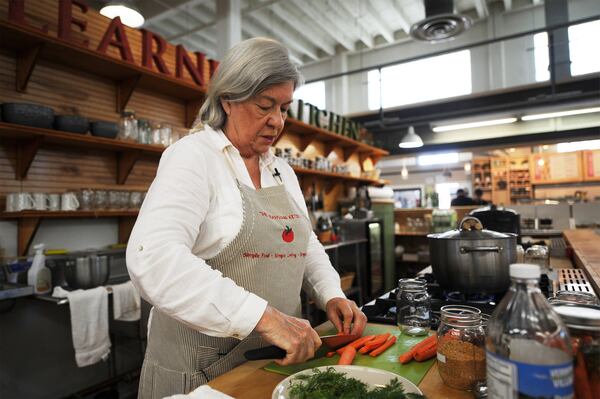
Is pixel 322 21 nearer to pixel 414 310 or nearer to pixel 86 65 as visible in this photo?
pixel 86 65

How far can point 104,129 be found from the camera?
9.46 feet

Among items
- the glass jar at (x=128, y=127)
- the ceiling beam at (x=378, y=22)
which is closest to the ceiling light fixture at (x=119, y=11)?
the glass jar at (x=128, y=127)

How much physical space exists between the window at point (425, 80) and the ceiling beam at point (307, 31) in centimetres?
123

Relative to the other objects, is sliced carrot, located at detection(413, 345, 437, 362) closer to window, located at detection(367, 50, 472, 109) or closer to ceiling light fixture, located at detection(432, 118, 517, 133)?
ceiling light fixture, located at detection(432, 118, 517, 133)

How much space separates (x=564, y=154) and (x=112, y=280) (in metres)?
12.3

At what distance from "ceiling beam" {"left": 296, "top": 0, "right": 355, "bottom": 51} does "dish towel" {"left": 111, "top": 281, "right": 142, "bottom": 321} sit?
5.90 meters

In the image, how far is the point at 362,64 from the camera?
916 cm

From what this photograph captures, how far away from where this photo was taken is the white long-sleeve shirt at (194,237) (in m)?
0.89

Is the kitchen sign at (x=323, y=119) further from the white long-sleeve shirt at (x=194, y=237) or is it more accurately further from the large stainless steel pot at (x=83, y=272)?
the white long-sleeve shirt at (x=194, y=237)

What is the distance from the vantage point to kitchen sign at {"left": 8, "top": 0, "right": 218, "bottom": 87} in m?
2.77

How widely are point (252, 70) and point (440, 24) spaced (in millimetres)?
3694

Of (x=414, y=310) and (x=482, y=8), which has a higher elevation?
(x=482, y=8)

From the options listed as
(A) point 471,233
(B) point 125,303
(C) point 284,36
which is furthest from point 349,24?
(A) point 471,233

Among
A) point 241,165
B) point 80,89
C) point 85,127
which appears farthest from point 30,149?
point 241,165
